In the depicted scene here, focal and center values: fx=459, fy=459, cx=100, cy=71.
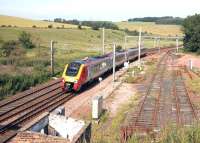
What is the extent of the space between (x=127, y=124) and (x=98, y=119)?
2678 mm

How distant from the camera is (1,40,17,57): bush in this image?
60.3 m

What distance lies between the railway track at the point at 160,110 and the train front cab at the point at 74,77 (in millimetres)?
4986

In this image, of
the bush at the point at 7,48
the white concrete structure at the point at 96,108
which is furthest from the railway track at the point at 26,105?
the bush at the point at 7,48

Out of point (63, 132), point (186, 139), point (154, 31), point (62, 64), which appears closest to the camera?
point (186, 139)

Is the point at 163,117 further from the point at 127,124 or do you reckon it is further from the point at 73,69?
the point at 73,69

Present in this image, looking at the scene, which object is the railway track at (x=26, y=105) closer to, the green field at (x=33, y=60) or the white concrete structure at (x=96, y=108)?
the green field at (x=33, y=60)

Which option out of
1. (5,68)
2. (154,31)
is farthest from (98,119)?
(154,31)

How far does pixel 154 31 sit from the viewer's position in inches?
5955

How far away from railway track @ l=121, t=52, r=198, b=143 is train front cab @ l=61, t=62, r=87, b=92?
4.99 metres

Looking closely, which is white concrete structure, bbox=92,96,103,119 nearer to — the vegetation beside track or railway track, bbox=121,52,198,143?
the vegetation beside track

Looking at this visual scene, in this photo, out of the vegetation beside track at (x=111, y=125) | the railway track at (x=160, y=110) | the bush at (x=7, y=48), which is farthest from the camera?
the bush at (x=7, y=48)

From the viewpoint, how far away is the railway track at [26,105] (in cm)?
2205

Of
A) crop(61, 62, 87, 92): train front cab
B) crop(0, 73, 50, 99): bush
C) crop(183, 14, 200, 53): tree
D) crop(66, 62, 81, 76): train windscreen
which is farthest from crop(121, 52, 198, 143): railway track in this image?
crop(183, 14, 200, 53): tree

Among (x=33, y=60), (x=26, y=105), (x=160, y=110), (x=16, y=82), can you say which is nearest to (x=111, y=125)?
(x=160, y=110)
